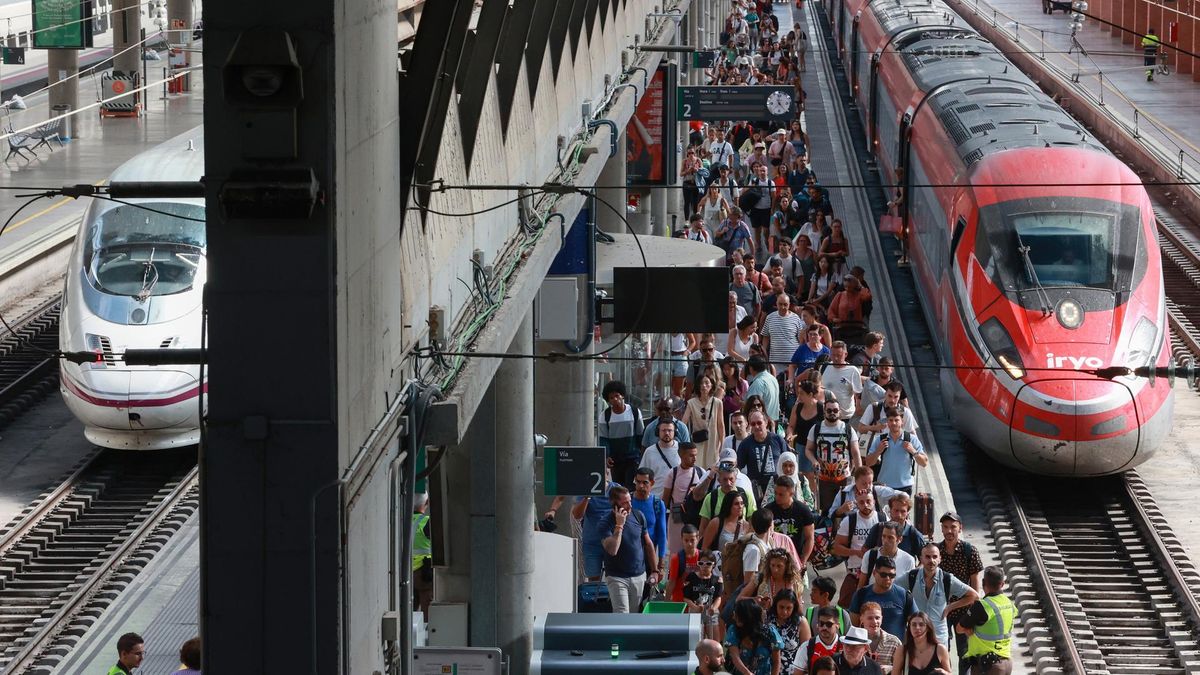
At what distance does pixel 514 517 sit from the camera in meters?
12.0

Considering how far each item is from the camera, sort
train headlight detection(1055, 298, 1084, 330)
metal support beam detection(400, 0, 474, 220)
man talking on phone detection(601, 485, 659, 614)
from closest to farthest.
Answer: metal support beam detection(400, 0, 474, 220) < man talking on phone detection(601, 485, 659, 614) < train headlight detection(1055, 298, 1084, 330)

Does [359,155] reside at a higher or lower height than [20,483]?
higher

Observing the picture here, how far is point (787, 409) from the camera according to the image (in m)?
17.3

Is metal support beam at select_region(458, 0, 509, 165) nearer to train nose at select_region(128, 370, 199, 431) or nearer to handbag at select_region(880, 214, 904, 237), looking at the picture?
train nose at select_region(128, 370, 199, 431)

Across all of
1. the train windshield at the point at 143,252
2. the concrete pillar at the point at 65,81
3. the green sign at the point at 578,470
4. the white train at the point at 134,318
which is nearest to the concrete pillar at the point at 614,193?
the white train at the point at 134,318

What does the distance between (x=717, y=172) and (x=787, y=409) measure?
11.7 m

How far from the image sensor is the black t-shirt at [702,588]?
12.3 metres

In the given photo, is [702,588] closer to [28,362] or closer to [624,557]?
[624,557]

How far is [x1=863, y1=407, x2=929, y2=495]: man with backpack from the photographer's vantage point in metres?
14.6

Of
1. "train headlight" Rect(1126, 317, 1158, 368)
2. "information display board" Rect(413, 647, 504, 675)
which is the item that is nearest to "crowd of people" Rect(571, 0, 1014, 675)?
"information display board" Rect(413, 647, 504, 675)

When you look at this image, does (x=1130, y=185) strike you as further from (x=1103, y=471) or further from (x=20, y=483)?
(x=20, y=483)

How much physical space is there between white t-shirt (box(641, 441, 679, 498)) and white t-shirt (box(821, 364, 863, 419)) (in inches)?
→ 104

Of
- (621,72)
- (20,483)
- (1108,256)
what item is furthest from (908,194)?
(20,483)

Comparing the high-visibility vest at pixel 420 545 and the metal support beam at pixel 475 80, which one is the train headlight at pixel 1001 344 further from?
the metal support beam at pixel 475 80
